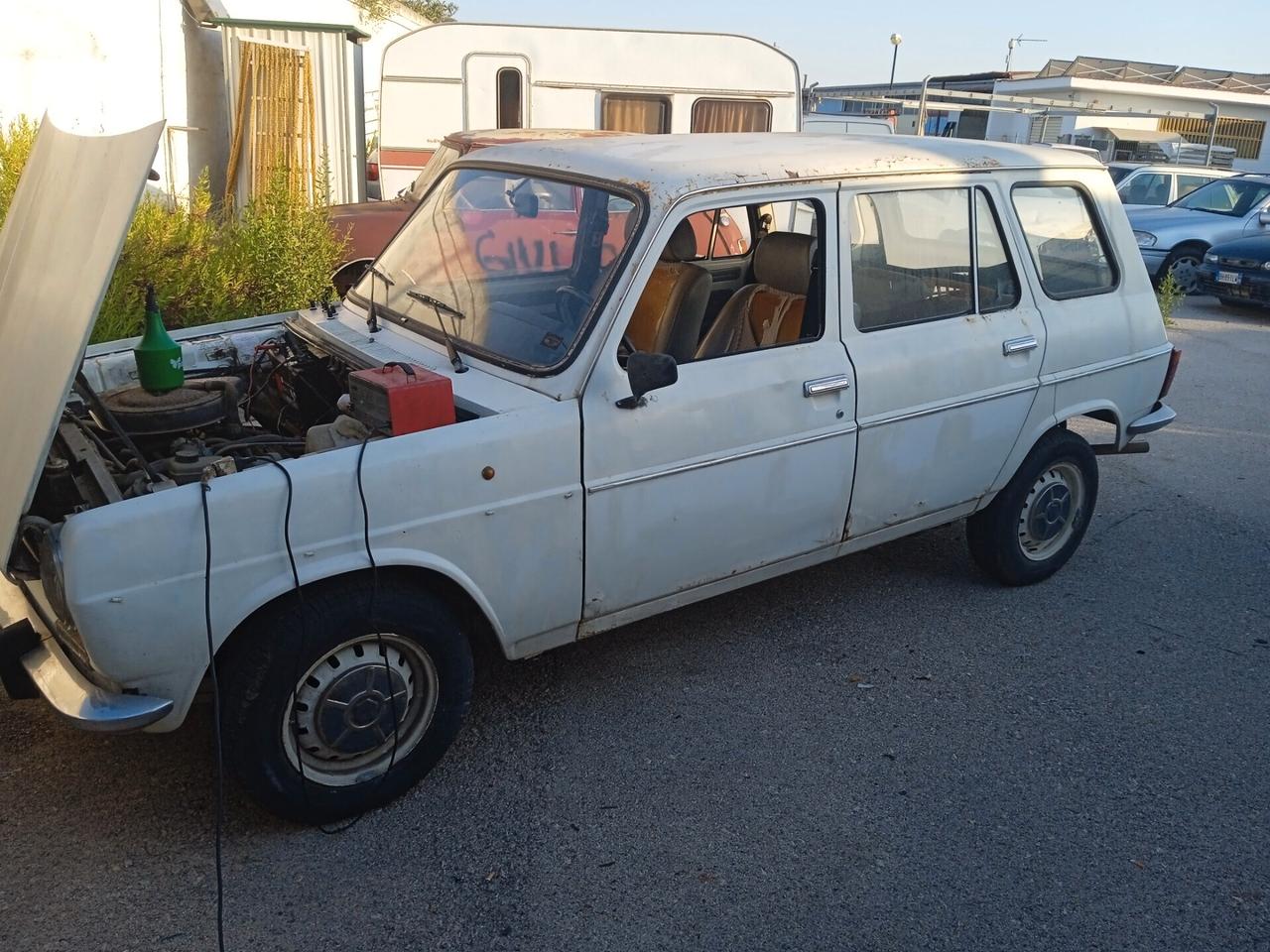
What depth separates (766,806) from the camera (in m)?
3.50

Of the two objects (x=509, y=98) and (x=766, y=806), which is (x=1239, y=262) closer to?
(x=509, y=98)

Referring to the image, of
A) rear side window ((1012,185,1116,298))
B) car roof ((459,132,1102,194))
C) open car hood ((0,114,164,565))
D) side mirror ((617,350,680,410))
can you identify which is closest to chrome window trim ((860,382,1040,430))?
rear side window ((1012,185,1116,298))

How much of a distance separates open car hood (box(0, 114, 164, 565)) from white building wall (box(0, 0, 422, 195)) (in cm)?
687

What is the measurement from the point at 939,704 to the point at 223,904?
2576mm

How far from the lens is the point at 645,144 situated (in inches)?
165

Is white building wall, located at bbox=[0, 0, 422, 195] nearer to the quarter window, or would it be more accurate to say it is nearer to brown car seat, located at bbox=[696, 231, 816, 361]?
brown car seat, located at bbox=[696, 231, 816, 361]

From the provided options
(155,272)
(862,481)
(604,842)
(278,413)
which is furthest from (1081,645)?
(155,272)

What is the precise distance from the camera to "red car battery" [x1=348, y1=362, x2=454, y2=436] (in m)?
3.20

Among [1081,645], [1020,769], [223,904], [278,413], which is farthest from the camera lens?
[1081,645]

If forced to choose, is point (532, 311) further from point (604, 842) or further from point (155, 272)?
point (155, 272)

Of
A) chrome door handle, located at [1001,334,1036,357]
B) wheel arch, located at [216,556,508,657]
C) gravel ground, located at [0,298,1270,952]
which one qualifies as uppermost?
chrome door handle, located at [1001,334,1036,357]

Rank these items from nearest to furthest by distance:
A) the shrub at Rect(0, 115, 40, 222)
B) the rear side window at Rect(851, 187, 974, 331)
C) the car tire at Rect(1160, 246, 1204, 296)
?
the rear side window at Rect(851, 187, 974, 331) → the shrub at Rect(0, 115, 40, 222) → the car tire at Rect(1160, 246, 1204, 296)

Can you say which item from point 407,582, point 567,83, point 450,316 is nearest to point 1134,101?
point 567,83

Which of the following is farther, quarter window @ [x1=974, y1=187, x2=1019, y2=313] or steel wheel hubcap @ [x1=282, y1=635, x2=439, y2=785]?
quarter window @ [x1=974, y1=187, x2=1019, y2=313]
